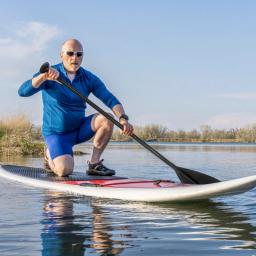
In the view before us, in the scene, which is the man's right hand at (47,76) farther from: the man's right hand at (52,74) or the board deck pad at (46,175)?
the board deck pad at (46,175)

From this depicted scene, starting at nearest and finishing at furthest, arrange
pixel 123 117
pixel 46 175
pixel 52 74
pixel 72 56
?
1. pixel 52 74
2. pixel 123 117
3. pixel 72 56
4. pixel 46 175

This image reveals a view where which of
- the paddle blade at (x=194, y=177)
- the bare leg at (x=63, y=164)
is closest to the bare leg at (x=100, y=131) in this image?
the bare leg at (x=63, y=164)

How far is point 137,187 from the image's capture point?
204 inches

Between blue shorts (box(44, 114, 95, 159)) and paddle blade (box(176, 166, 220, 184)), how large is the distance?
1.52 metres

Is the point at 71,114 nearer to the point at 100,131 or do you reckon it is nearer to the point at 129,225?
→ the point at 100,131

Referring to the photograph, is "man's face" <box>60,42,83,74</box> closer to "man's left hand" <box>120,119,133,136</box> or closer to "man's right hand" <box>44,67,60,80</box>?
"man's right hand" <box>44,67,60,80</box>

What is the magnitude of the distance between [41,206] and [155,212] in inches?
46.3

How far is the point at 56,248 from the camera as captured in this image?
119 inches

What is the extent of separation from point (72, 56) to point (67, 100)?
564 mm

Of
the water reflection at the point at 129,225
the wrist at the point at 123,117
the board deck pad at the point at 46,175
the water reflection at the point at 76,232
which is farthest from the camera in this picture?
the board deck pad at the point at 46,175

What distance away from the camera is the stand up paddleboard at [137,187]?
443 centimetres

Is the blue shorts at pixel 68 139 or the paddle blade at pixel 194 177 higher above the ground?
the blue shorts at pixel 68 139

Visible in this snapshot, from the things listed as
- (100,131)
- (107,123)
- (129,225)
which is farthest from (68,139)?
(129,225)

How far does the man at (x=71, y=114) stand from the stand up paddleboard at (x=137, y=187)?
27 centimetres
